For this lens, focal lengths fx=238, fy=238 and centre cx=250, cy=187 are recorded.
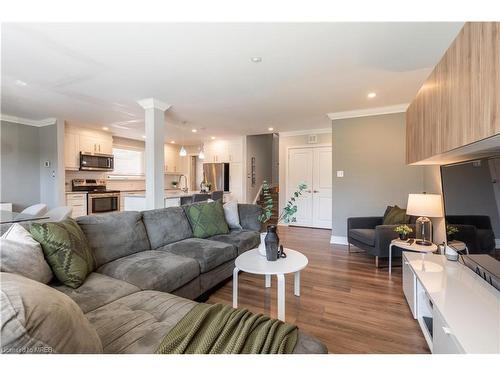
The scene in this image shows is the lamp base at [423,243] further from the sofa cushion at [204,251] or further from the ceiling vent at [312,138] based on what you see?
the ceiling vent at [312,138]

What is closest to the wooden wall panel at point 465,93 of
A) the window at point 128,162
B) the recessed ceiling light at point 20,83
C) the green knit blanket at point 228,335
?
the green knit blanket at point 228,335

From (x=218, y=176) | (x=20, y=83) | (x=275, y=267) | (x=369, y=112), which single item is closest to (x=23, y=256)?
(x=275, y=267)

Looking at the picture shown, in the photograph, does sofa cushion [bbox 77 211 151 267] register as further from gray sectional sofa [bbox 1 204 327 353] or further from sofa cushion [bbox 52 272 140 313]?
sofa cushion [bbox 52 272 140 313]

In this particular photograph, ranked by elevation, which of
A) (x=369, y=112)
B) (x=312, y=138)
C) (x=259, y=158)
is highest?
(x=369, y=112)

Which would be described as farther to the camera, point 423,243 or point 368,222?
point 368,222

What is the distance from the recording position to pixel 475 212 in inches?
69.5

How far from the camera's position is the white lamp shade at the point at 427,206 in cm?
265

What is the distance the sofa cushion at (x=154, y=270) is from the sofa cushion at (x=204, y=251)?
0.11 m

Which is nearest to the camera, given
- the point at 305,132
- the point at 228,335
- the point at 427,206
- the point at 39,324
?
the point at 39,324

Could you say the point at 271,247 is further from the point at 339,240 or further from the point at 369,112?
the point at 369,112

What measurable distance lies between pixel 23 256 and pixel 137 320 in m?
0.81

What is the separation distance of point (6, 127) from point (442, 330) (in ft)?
22.6

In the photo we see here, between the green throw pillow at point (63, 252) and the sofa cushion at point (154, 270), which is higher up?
the green throw pillow at point (63, 252)
